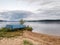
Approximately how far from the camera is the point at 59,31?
10.7 m

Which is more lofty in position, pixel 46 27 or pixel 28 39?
pixel 28 39

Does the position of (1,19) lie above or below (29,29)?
above

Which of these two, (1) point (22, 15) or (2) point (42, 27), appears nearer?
(1) point (22, 15)

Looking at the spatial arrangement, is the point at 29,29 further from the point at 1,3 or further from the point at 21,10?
the point at 1,3

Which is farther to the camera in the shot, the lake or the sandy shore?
the lake

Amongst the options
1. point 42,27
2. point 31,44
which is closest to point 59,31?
point 42,27

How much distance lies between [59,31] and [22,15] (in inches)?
134

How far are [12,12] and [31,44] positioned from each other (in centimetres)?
315

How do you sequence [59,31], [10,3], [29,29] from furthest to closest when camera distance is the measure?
[59,31] < [29,29] < [10,3]

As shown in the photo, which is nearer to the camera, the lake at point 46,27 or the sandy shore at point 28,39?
the sandy shore at point 28,39

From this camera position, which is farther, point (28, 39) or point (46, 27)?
point (46, 27)

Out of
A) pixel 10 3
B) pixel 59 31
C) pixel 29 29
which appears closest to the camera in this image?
pixel 10 3

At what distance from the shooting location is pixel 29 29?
352 inches

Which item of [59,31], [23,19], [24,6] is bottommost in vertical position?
[59,31]
